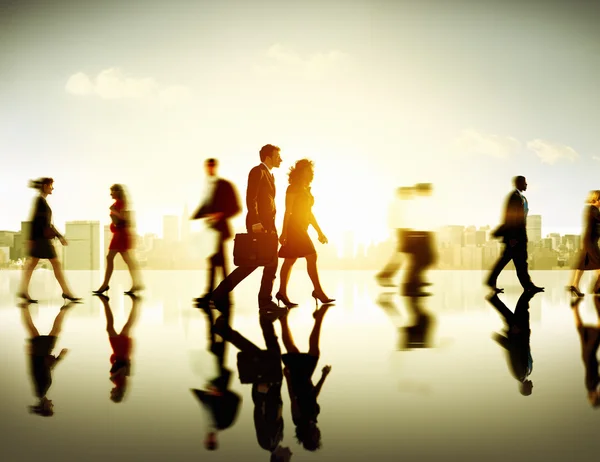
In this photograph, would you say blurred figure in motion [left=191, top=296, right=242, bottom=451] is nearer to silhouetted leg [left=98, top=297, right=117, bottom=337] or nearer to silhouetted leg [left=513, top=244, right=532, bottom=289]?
silhouetted leg [left=98, top=297, right=117, bottom=337]

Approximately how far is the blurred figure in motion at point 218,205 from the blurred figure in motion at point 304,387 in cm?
309

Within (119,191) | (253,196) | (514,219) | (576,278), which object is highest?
(119,191)

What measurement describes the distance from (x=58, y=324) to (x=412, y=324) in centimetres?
396

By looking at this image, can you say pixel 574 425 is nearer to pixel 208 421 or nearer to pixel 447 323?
pixel 208 421

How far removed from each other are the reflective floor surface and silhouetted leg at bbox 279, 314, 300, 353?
0.06 metres

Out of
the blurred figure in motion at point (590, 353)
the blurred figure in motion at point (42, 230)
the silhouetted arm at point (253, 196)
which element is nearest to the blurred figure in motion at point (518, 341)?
the blurred figure in motion at point (590, 353)

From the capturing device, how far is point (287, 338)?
5.34m

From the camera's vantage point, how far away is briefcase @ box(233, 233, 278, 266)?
23.5 feet

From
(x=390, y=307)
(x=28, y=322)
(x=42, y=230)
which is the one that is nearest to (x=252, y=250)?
A: (x=390, y=307)

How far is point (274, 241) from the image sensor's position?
7.34 metres

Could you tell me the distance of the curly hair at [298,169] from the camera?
8047 millimetres

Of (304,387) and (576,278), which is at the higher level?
(576,278)

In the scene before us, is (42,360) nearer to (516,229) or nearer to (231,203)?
(231,203)

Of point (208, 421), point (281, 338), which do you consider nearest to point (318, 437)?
point (208, 421)
